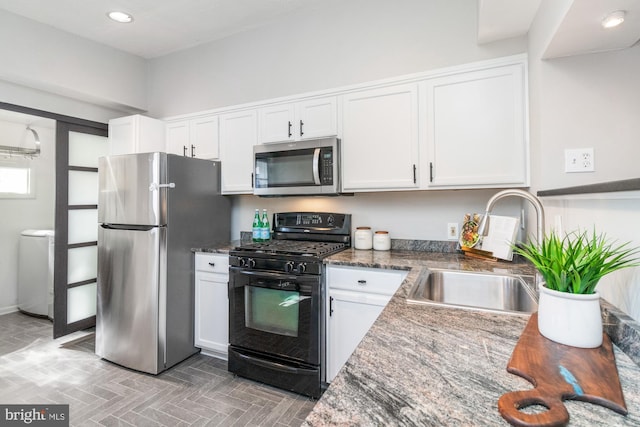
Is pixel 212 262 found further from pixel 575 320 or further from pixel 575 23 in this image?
pixel 575 23

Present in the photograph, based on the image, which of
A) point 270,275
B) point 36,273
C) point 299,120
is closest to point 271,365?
point 270,275

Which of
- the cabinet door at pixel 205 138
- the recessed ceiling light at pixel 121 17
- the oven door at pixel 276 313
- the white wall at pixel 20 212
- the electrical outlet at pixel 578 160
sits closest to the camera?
the electrical outlet at pixel 578 160

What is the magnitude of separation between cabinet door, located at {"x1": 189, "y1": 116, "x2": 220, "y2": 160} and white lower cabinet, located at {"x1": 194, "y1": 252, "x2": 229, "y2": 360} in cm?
93

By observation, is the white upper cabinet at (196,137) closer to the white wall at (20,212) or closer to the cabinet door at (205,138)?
the cabinet door at (205,138)

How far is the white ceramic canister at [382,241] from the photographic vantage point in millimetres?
2289

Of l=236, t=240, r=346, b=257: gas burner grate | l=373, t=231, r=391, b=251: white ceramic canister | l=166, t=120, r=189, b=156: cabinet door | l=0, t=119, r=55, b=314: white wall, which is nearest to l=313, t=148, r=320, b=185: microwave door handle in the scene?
l=236, t=240, r=346, b=257: gas burner grate

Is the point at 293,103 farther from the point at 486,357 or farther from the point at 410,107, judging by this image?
the point at 486,357

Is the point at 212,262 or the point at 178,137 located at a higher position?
the point at 178,137

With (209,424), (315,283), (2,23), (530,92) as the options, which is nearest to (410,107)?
(530,92)

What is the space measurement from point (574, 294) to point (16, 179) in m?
5.26

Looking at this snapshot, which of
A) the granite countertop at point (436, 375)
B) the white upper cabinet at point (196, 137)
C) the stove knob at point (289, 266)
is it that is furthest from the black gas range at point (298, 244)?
the granite countertop at point (436, 375)

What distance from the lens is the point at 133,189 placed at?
7.75 feet

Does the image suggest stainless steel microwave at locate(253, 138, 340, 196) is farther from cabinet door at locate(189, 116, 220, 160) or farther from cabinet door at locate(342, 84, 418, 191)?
cabinet door at locate(189, 116, 220, 160)

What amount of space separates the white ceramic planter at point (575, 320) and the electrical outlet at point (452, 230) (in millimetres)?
1474
